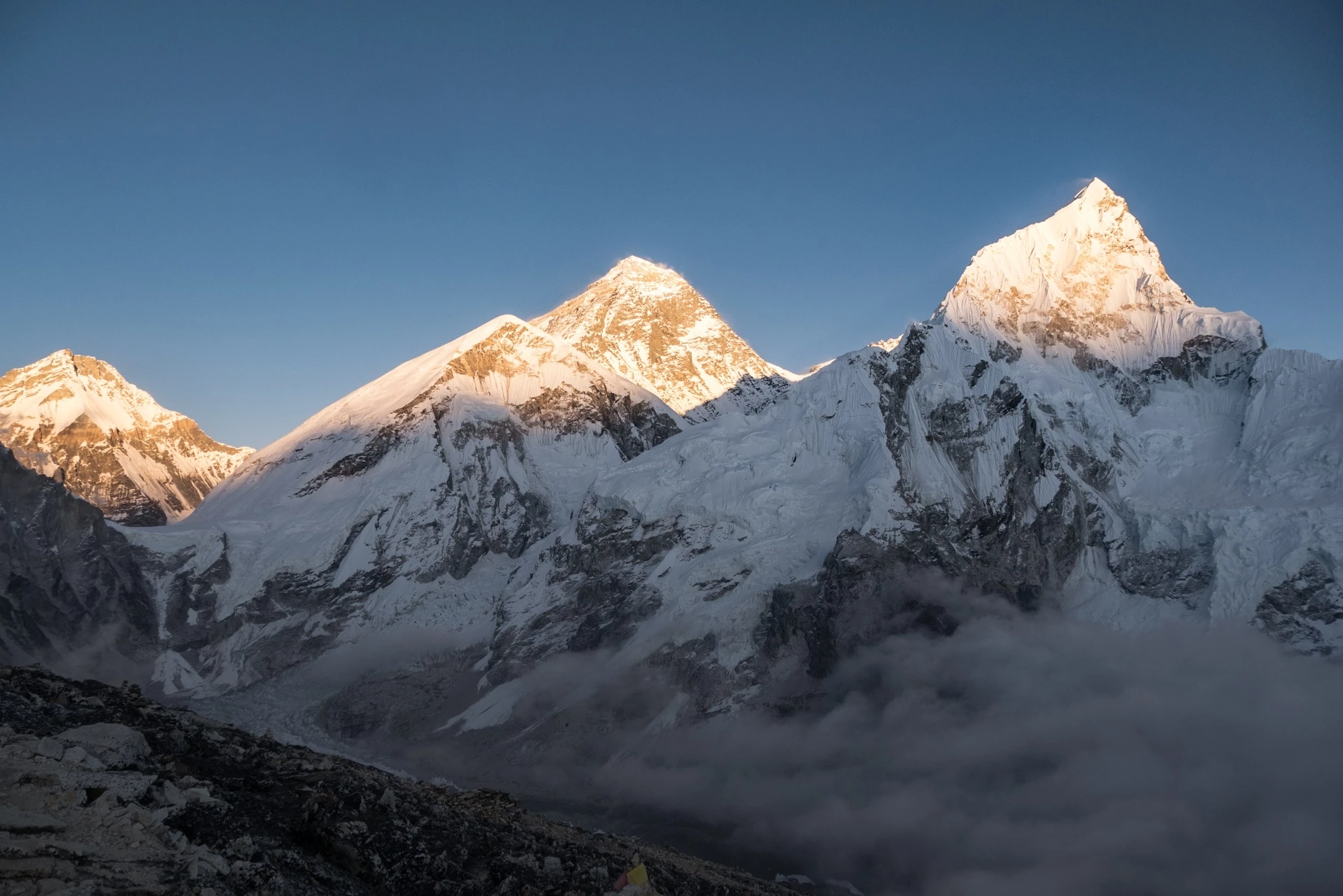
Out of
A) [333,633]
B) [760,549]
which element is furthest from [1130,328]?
[333,633]

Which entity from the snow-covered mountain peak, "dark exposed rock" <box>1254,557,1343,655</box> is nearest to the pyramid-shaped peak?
the snow-covered mountain peak

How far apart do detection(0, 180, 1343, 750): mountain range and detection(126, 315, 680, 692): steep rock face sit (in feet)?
1.58

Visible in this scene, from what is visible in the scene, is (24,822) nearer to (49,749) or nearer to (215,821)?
(49,749)

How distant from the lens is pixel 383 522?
557 ft

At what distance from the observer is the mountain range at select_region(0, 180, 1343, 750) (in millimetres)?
130875

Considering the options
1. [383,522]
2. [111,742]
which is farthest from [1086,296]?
[111,742]

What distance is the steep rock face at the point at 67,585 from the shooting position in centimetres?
13738

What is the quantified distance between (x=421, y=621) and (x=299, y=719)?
1084 inches

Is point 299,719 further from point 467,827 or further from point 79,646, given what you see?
point 467,827

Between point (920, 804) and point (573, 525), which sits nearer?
point (920, 804)

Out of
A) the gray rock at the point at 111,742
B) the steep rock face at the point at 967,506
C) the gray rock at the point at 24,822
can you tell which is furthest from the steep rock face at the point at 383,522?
the gray rock at the point at 24,822

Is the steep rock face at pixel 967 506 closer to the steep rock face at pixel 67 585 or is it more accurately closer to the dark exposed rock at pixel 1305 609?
the dark exposed rock at pixel 1305 609

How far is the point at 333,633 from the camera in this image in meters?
156

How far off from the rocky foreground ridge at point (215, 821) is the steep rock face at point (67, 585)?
4670 inches
